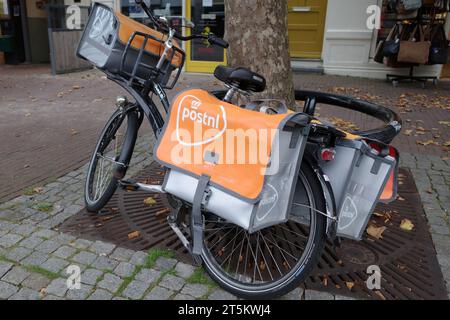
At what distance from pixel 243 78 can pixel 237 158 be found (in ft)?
1.79

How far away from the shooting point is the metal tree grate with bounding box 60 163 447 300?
2.43 m

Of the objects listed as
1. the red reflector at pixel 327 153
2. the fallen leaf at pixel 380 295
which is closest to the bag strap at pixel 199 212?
the red reflector at pixel 327 153

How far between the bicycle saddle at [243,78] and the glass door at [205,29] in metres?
6.77

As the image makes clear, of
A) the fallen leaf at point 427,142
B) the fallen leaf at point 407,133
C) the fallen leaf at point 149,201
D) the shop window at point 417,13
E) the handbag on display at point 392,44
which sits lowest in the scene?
the fallen leaf at point 149,201

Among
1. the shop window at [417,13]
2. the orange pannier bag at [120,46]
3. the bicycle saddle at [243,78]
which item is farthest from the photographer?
the shop window at [417,13]

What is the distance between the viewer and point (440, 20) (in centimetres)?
834

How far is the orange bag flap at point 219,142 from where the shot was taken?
1.96 meters

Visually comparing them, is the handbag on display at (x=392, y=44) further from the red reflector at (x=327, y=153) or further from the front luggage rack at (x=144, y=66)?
the red reflector at (x=327, y=153)

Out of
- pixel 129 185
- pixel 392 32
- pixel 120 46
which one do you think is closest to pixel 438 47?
pixel 392 32

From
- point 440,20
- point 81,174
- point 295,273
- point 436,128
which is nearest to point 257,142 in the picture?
point 295,273

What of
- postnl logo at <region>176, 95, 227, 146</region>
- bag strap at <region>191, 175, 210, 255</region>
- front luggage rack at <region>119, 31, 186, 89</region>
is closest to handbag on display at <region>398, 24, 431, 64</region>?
front luggage rack at <region>119, 31, 186, 89</region>

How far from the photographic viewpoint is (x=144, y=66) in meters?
2.77

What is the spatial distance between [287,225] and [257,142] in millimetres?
1260
